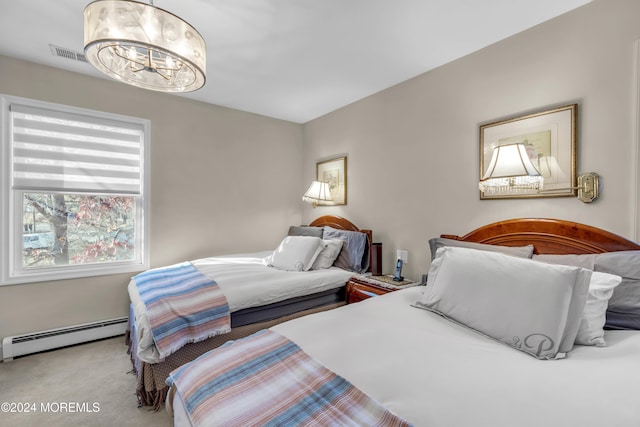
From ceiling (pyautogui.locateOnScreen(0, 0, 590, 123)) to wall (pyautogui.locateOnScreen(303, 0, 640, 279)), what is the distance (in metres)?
0.17

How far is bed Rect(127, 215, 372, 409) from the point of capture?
72.7 inches

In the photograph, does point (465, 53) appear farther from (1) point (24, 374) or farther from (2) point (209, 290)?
(1) point (24, 374)

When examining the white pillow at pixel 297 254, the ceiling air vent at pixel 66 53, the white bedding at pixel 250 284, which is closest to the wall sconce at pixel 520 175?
the white bedding at pixel 250 284

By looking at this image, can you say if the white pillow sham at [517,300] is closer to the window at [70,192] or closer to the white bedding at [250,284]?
the white bedding at [250,284]

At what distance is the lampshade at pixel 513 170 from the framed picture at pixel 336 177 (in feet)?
5.53

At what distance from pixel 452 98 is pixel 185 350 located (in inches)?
110

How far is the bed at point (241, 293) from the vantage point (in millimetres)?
1848

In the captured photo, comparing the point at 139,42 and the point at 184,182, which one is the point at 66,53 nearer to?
the point at 184,182

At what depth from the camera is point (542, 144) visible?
1.89 metres

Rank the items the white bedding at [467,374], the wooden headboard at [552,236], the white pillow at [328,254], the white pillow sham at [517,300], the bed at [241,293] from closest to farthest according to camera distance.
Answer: the white bedding at [467,374] < the white pillow sham at [517,300] < the wooden headboard at [552,236] < the bed at [241,293] < the white pillow at [328,254]

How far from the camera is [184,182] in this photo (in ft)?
10.7

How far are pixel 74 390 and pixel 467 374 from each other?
2.57 m

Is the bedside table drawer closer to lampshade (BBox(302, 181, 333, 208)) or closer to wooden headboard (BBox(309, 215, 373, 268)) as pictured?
wooden headboard (BBox(309, 215, 373, 268))

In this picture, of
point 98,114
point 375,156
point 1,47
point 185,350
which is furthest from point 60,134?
point 375,156
